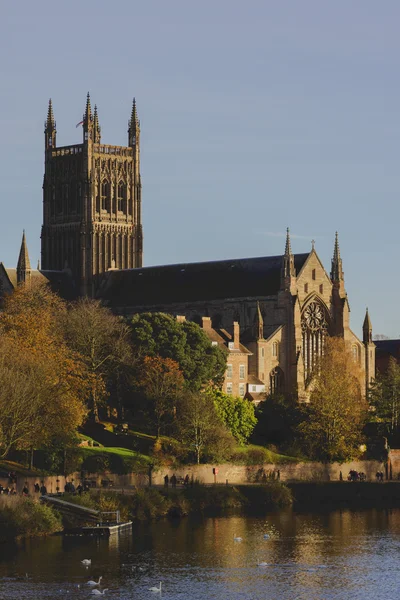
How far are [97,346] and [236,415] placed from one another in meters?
12.3

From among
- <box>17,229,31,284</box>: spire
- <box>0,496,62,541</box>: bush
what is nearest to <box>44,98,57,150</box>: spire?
<box>17,229,31,284</box>: spire

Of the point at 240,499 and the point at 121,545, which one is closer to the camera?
the point at 121,545

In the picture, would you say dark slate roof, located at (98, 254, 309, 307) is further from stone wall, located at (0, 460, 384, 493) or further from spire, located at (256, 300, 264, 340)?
stone wall, located at (0, 460, 384, 493)

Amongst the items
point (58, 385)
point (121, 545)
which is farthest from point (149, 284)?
point (121, 545)

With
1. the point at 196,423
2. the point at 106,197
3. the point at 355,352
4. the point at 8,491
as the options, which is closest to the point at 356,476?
the point at 196,423

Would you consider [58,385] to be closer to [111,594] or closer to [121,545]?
[121,545]

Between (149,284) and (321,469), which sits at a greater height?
(149,284)

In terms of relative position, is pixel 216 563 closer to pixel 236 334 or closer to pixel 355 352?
pixel 236 334

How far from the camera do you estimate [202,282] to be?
158500mm

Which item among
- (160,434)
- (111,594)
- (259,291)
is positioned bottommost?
(111,594)

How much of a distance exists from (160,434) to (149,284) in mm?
43261

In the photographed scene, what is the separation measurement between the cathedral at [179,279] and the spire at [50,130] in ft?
0.39

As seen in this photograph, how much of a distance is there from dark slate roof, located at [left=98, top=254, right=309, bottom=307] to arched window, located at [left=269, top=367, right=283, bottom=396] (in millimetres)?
8198

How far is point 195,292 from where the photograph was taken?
158000 mm
